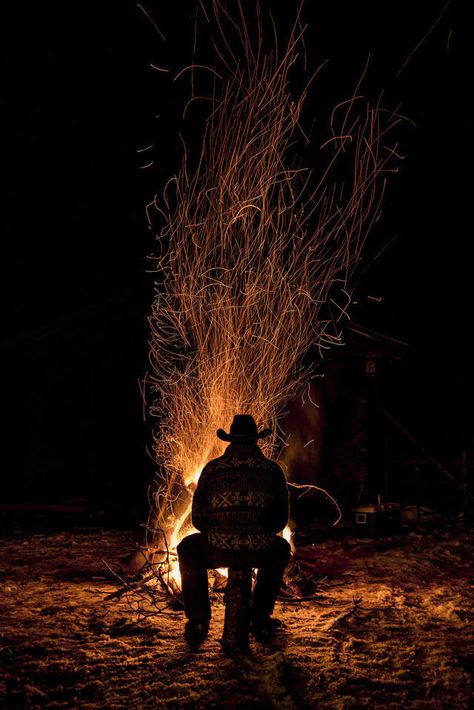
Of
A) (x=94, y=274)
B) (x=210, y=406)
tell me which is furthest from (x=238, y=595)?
(x=94, y=274)

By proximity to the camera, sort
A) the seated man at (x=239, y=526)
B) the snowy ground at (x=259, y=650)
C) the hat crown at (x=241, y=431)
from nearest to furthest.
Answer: the snowy ground at (x=259, y=650)
the seated man at (x=239, y=526)
the hat crown at (x=241, y=431)

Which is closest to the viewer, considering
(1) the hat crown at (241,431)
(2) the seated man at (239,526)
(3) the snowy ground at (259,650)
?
(3) the snowy ground at (259,650)

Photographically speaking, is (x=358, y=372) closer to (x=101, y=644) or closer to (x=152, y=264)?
(x=152, y=264)

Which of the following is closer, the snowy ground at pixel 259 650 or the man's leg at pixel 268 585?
the snowy ground at pixel 259 650

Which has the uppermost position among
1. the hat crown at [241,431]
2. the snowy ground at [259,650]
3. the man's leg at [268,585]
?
the hat crown at [241,431]

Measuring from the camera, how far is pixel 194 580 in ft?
17.1

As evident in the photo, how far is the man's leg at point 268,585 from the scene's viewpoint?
17.2ft

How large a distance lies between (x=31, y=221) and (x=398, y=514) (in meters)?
19.2

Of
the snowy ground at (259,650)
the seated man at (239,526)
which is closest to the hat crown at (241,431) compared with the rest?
the seated man at (239,526)

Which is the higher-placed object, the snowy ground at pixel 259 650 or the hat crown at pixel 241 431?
the hat crown at pixel 241 431

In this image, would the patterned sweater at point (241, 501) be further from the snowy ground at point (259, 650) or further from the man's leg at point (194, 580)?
the snowy ground at point (259, 650)

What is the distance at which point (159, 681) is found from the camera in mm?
4461

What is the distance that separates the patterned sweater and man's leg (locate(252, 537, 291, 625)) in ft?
1.02

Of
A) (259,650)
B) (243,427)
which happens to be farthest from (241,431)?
(259,650)
